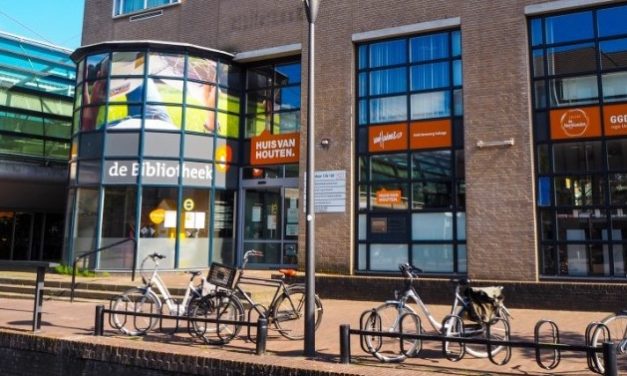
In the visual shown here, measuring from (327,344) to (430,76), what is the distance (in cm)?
934

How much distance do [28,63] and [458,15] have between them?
19226 mm

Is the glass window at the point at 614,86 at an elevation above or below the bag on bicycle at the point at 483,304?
above

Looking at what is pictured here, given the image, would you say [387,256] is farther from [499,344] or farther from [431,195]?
[499,344]

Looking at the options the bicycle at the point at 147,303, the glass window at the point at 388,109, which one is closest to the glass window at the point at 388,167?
the glass window at the point at 388,109

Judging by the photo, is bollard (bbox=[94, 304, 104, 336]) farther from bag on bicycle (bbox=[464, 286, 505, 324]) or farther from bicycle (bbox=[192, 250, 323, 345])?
bag on bicycle (bbox=[464, 286, 505, 324])

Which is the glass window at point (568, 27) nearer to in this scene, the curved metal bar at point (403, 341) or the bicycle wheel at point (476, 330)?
the bicycle wheel at point (476, 330)

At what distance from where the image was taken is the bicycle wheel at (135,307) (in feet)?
28.7

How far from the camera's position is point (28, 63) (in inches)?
979

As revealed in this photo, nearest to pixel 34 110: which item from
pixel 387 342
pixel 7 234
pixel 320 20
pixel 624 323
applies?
pixel 7 234

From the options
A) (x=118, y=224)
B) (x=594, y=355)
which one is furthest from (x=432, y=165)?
(x=594, y=355)

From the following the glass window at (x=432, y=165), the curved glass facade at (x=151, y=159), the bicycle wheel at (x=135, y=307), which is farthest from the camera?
the curved glass facade at (x=151, y=159)

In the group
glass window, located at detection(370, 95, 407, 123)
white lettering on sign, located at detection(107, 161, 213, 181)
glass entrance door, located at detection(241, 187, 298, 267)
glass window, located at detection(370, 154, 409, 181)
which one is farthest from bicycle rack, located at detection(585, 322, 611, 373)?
white lettering on sign, located at detection(107, 161, 213, 181)

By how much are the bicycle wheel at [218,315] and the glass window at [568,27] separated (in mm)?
10253

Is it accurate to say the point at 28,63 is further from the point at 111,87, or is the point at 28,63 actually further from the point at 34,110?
the point at 111,87
